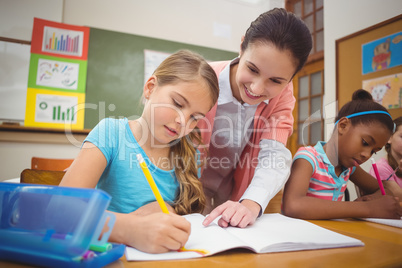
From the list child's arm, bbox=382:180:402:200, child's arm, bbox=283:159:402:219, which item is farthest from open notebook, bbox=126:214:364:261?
child's arm, bbox=382:180:402:200

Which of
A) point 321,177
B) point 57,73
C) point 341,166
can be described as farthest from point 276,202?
point 57,73

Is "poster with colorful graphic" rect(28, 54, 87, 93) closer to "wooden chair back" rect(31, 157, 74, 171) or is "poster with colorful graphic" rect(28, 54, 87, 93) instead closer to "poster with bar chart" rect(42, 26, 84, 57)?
"poster with bar chart" rect(42, 26, 84, 57)

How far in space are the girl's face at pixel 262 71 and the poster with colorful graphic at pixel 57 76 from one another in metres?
2.20

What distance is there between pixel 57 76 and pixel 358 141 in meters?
2.54

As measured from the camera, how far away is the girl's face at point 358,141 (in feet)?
3.03

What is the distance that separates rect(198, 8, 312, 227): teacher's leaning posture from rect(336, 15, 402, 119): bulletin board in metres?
0.32

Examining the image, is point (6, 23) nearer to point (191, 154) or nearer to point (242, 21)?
point (242, 21)

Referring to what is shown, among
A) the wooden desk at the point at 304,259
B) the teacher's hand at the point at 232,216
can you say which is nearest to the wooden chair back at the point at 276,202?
the teacher's hand at the point at 232,216

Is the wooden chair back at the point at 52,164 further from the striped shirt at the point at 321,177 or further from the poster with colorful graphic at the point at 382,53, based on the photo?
the poster with colorful graphic at the point at 382,53

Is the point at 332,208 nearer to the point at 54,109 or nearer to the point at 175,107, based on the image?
the point at 175,107

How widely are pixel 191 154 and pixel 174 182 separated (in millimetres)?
113

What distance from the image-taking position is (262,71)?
748 mm

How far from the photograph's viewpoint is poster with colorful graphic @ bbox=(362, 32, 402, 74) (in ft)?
2.97

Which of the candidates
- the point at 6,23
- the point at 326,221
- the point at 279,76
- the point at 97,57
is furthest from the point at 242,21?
the point at 326,221
